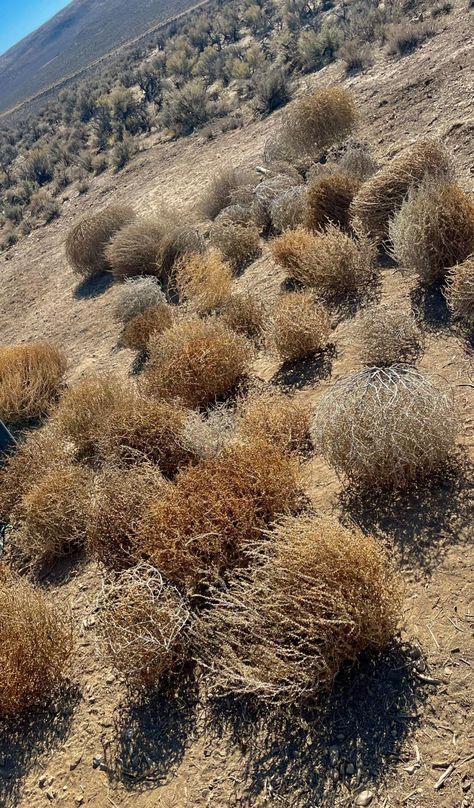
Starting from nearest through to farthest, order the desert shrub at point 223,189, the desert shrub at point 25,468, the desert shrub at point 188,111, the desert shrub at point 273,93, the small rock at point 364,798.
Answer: the small rock at point 364,798
the desert shrub at point 25,468
the desert shrub at point 223,189
the desert shrub at point 273,93
the desert shrub at point 188,111

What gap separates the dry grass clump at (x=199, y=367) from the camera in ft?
19.3

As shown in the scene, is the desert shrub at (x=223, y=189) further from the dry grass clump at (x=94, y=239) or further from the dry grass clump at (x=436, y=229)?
the dry grass clump at (x=436, y=229)

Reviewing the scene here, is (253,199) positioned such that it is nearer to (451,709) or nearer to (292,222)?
(292,222)

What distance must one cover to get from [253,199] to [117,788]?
9245 millimetres

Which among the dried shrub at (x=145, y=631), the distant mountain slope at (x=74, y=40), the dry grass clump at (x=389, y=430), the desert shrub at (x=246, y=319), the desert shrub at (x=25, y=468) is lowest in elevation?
the desert shrub at (x=246, y=319)

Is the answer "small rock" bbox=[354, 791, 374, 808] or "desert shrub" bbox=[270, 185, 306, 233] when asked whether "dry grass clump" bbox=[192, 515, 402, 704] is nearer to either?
"small rock" bbox=[354, 791, 374, 808]

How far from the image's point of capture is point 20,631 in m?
3.66

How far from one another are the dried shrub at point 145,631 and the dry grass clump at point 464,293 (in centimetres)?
355

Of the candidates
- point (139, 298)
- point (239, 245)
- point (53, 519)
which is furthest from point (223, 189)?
point (53, 519)

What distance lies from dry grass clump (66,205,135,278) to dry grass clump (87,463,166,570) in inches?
327

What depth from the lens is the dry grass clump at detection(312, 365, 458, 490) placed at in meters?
3.80

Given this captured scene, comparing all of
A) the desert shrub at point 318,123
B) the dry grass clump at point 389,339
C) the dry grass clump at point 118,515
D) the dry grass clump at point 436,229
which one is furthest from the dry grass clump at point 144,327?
the desert shrub at point 318,123

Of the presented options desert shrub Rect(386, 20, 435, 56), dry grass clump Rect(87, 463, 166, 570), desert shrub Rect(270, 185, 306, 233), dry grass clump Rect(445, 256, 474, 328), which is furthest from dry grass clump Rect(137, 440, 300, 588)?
desert shrub Rect(386, 20, 435, 56)

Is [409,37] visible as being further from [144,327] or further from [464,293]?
[464,293]
